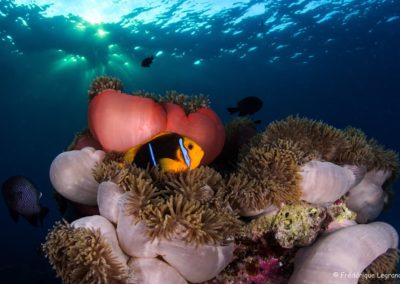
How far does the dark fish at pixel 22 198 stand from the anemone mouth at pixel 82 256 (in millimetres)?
2160

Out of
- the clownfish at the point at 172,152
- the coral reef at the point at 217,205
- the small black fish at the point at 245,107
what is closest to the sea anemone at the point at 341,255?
the coral reef at the point at 217,205

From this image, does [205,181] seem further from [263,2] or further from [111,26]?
[111,26]

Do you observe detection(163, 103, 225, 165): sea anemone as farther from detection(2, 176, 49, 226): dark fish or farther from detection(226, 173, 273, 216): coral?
detection(2, 176, 49, 226): dark fish

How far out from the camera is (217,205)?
7.27ft

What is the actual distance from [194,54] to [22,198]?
2424 centimetres

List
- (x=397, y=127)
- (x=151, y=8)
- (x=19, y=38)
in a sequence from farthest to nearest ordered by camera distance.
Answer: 1. (x=397, y=127)
2. (x=19, y=38)
3. (x=151, y=8)

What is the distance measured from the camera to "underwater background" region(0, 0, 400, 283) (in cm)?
1939

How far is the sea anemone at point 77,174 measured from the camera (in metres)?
2.90

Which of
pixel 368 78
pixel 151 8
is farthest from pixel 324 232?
pixel 368 78

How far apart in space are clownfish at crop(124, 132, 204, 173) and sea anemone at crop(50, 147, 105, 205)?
0.55m

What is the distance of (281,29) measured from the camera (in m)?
23.3

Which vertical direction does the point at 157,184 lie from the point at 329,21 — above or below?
above

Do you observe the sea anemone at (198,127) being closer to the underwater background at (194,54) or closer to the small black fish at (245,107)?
the small black fish at (245,107)

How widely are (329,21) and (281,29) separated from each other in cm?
316
